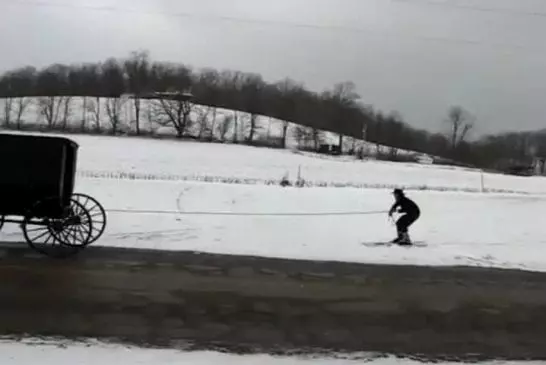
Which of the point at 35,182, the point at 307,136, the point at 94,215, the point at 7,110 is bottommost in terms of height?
the point at 94,215

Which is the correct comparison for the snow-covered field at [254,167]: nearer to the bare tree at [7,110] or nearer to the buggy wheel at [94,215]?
the bare tree at [7,110]

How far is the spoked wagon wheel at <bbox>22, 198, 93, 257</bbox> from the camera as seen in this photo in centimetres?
1261

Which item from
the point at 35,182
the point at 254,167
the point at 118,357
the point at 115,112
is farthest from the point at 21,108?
the point at 118,357

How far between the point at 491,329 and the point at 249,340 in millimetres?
3238

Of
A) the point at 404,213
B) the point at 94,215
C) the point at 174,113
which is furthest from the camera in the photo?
the point at 174,113

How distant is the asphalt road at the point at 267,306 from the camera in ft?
25.1

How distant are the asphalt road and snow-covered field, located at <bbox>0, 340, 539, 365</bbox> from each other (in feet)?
1.10

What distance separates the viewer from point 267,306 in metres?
9.27

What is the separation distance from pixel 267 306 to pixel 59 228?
5.31 m

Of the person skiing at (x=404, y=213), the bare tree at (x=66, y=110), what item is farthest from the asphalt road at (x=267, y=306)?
the bare tree at (x=66, y=110)

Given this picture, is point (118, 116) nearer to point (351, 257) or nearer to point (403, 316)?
point (351, 257)

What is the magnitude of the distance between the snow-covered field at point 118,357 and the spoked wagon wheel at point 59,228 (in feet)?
19.3

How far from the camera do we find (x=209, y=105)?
103062 millimetres

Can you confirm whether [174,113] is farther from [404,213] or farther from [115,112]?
[404,213]
